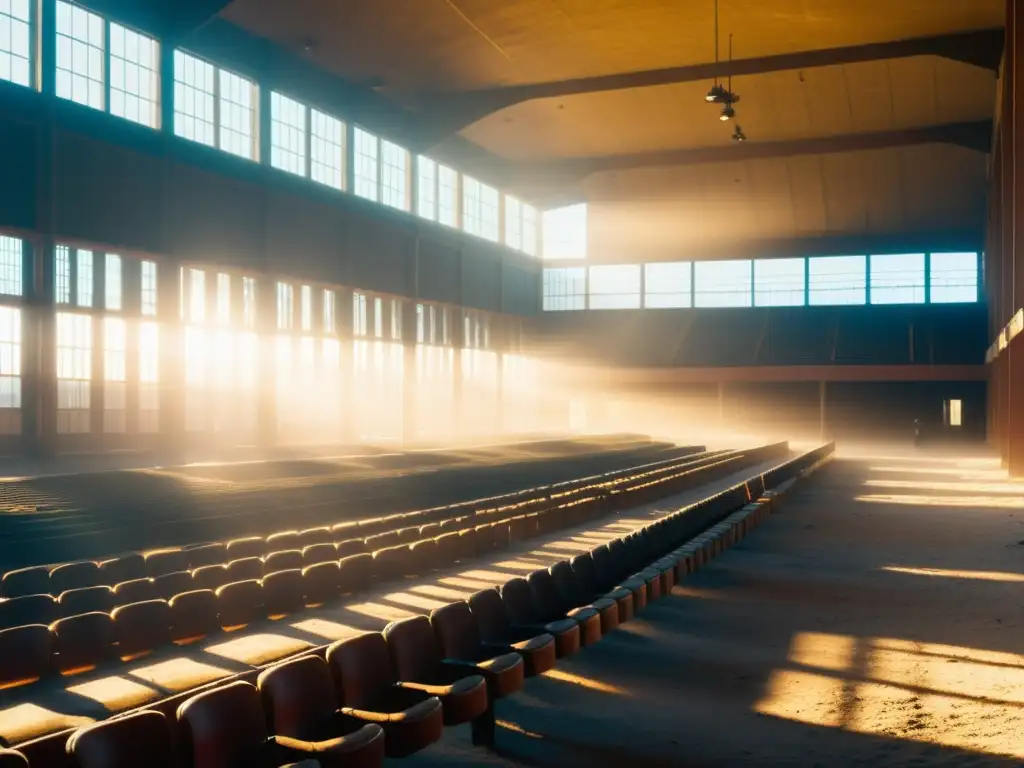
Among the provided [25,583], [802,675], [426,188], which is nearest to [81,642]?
[25,583]

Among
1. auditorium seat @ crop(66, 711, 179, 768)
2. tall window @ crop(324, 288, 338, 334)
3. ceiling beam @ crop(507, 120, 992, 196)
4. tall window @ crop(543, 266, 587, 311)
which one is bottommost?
auditorium seat @ crop(66, 711, 179, 768)

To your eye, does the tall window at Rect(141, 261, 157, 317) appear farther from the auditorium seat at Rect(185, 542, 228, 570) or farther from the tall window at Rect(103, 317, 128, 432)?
the auditorium seat at Rect(185, 542, 228, 570)

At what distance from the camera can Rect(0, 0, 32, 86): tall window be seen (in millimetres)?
15656

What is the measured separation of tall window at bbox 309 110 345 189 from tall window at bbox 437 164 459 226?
5.45 metres

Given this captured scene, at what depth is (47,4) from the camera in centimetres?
1617

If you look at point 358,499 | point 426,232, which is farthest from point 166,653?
point 426,232

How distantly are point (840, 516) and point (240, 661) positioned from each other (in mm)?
11238

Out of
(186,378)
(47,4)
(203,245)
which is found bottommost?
(186,378)

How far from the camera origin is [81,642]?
5570mm

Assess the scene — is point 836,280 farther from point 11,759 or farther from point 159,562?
point 11,759

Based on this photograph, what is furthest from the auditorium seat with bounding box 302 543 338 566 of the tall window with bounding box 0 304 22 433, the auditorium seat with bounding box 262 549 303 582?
the tall window with bounding box 0 304 22 433

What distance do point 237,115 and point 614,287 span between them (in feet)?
69.2

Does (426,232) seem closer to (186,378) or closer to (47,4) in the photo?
(186,378)

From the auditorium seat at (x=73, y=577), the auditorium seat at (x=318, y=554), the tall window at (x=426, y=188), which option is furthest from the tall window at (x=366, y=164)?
the auditorium seat at (x=73, y=577)
